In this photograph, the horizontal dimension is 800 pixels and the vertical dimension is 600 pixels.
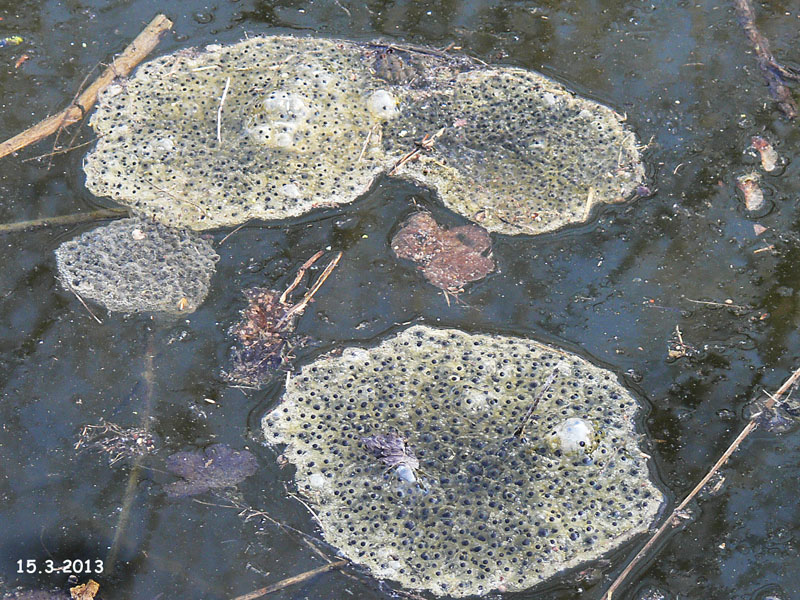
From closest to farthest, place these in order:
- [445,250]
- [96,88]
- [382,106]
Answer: [445,250] → [382,106] → [96,88]

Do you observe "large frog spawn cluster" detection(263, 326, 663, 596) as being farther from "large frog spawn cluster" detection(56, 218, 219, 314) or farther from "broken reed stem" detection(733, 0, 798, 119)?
"broken reed stem" detection(733, 0, 798, 119)

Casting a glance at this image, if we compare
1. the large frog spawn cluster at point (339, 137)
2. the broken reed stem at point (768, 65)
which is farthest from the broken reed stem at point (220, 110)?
the broken reed stem at point (768, 65)

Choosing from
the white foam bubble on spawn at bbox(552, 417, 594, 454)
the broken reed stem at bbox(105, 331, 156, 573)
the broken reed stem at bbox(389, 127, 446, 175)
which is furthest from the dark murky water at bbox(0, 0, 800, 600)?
the white foam bubble on spawn at bbox(552, 417, 594, 454)

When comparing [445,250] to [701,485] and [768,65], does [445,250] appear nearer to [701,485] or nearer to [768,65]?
[701,485]

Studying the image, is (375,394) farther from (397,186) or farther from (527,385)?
(397,186)

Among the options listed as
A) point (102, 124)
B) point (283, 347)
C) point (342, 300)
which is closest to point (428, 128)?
point (342, 300)

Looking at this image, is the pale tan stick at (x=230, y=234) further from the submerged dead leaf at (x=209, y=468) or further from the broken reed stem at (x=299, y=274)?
the submerged dead leaf at (x=209, y=468)

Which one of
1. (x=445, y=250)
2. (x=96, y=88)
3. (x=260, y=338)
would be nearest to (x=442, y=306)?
(x=445, y=250)
